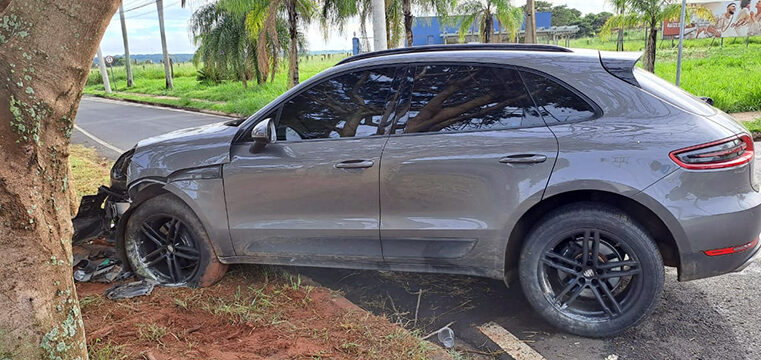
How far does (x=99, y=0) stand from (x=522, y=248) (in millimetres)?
2622

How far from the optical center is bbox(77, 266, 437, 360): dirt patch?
9.99 feet

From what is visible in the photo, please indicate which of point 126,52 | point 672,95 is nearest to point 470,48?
point 672,95

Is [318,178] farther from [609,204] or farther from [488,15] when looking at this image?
[488,15]

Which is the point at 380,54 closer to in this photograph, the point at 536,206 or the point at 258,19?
the point at 536,206

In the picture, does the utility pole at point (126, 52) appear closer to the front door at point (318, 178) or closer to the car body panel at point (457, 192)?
the front door at point (318, 178)

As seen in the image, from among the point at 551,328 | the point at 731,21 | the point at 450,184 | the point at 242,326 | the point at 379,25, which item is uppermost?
the point at 731,21

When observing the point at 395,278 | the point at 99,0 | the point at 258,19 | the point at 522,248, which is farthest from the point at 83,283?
the point at 258,19

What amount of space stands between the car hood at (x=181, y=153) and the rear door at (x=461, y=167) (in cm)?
122

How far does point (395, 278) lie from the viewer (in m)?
4.35

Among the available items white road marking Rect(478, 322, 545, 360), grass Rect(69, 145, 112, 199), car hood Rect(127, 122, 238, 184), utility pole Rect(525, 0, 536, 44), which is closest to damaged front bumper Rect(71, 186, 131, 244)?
car hood Rect(127, 122, 238, 184)

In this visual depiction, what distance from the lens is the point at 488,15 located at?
2288cm

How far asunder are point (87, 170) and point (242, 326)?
6685 mm

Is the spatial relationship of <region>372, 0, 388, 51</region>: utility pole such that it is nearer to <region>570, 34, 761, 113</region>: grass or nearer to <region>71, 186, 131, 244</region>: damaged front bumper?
<region>71, 186, 131, 244</region>: damaged front bumper

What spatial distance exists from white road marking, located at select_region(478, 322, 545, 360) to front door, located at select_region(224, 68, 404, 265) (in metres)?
0.85
